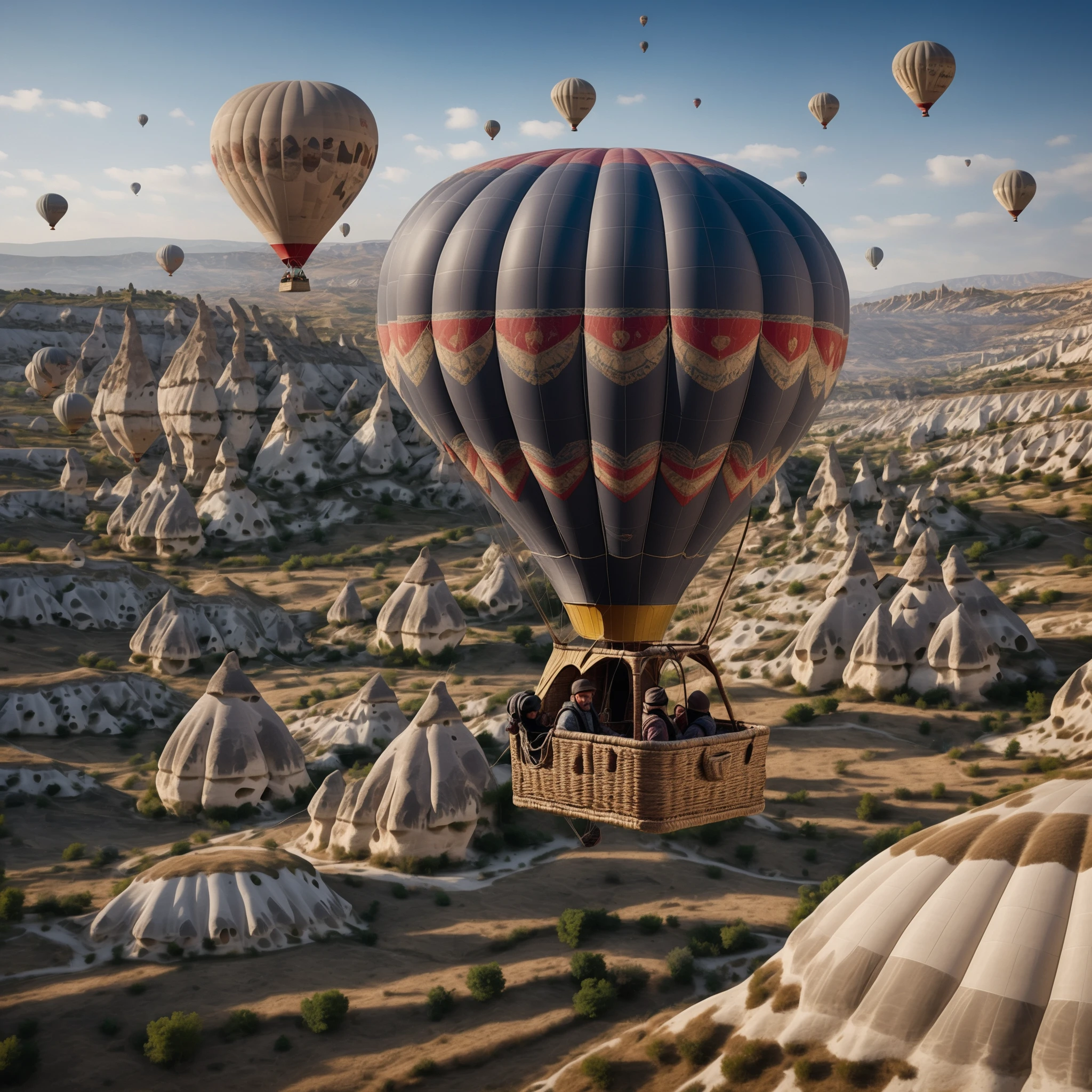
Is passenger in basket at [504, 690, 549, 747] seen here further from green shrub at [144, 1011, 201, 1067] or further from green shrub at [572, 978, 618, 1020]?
green shrub at [144, 1011, 201, 1067]

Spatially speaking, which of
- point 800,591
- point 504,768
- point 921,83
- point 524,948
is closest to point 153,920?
point 524,948

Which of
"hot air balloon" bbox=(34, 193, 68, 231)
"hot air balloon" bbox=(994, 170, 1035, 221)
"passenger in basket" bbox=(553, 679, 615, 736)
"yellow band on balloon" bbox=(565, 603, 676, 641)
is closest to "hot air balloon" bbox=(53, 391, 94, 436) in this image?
"hot air balloon" bbox=(34, 193, 68, 231)

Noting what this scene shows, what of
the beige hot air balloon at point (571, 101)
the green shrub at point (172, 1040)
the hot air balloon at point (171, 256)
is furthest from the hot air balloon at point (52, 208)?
the green shrub at point (172, 1040)

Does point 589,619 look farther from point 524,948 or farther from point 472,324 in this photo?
point 524,948

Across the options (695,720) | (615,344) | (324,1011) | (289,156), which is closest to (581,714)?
(695,720)

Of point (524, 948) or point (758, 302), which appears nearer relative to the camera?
point (758, 302)
